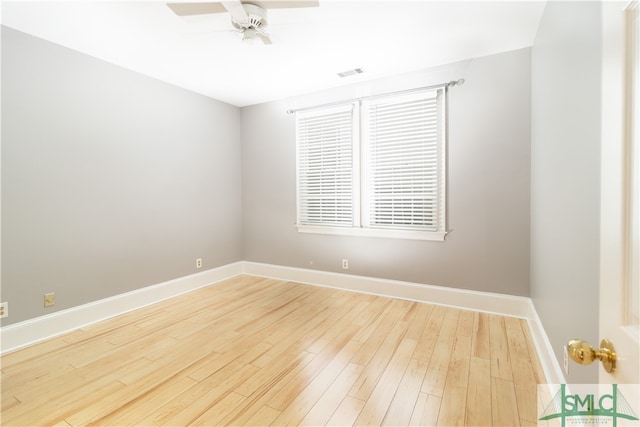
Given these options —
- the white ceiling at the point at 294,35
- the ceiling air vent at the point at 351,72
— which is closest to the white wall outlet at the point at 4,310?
the white ceiling at the point at 294,35

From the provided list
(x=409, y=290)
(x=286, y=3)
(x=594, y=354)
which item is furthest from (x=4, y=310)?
(x=409, y=290)

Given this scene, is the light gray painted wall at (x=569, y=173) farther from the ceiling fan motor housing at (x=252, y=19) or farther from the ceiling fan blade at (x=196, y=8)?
the ceiling fan blade at (x=196, y=8)

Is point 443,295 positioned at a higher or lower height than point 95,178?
lower

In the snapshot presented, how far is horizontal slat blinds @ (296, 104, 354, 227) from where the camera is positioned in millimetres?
3625

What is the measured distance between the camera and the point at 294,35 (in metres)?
2.46

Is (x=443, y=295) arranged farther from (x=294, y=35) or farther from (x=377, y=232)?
(x=294, y=35)

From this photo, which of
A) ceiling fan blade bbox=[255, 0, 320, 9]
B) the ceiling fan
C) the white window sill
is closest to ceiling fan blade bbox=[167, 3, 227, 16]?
the ceiling fan

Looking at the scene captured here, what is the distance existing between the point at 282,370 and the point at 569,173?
2.10 meters

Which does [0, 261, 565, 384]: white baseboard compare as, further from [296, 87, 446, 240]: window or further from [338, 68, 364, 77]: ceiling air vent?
[338, 68, 364, 77]: ceiling air vent

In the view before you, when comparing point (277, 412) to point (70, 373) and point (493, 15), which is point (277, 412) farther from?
point (493, 15)

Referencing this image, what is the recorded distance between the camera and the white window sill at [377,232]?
3.09 m

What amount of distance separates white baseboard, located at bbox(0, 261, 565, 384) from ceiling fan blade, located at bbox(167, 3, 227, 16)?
2735mm

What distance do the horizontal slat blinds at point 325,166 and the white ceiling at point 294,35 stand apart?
0.57 m

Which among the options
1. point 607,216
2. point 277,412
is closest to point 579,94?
point 607,216
